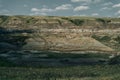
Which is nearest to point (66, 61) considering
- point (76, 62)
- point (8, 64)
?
point (76, 62)

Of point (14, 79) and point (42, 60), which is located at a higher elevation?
point (14, 79)

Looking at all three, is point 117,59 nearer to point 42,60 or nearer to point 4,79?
point 42,60

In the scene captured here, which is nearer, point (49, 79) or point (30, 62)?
point (49, 79)

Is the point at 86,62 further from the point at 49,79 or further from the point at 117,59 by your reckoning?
the point at 49,79

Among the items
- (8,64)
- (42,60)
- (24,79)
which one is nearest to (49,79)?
(24,79)

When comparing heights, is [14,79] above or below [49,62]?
above

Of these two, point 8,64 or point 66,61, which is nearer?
point 8,64

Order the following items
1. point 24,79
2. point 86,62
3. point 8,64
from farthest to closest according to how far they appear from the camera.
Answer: point 86,62
point 8,64
point 24,79

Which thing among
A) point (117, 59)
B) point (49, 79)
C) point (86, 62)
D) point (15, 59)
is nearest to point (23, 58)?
point (15, 59)

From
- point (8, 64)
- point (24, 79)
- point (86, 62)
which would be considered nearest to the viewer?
point (24, 79)
